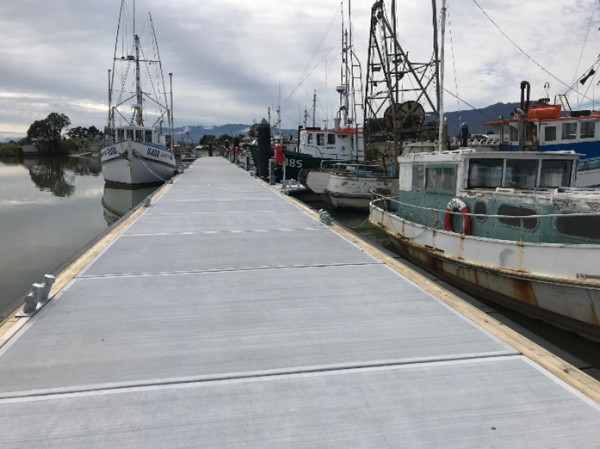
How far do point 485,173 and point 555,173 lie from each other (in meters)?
1.34

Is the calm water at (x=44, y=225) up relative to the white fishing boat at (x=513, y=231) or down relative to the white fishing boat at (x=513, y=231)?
down

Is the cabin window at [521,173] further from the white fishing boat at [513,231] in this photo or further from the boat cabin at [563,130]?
the boat cabin at [563,130]

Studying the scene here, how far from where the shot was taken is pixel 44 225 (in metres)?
18.4

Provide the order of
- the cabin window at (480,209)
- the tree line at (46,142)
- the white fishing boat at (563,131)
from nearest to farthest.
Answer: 1. the cabin window at (480,209)
2. the white fishing boat at (563,131)
3. the tree line at (46,142)

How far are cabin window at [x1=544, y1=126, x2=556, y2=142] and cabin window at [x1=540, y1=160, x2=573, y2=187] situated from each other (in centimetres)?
1047

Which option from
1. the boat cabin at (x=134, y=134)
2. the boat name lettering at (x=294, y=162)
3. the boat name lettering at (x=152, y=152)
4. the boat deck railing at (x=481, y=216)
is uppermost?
the boat cabin at (x=134, y=134)

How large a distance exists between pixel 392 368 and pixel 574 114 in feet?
62.3

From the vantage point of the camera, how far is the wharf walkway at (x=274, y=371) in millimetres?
2773

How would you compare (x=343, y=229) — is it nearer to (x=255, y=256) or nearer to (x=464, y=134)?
(x=255, y=256)

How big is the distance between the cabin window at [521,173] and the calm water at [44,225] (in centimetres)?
789

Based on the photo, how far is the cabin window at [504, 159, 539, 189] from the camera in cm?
865

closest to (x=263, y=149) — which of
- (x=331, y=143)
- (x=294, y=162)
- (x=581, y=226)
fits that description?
(x=294, y=162)

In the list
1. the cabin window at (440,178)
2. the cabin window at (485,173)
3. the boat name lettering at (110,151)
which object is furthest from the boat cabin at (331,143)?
the cabin window at (485,173)

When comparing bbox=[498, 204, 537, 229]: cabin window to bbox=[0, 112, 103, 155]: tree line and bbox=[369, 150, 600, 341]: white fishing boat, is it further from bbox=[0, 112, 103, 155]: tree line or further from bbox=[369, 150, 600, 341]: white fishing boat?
bbox=[0, 112, 103, 155]: tree line
